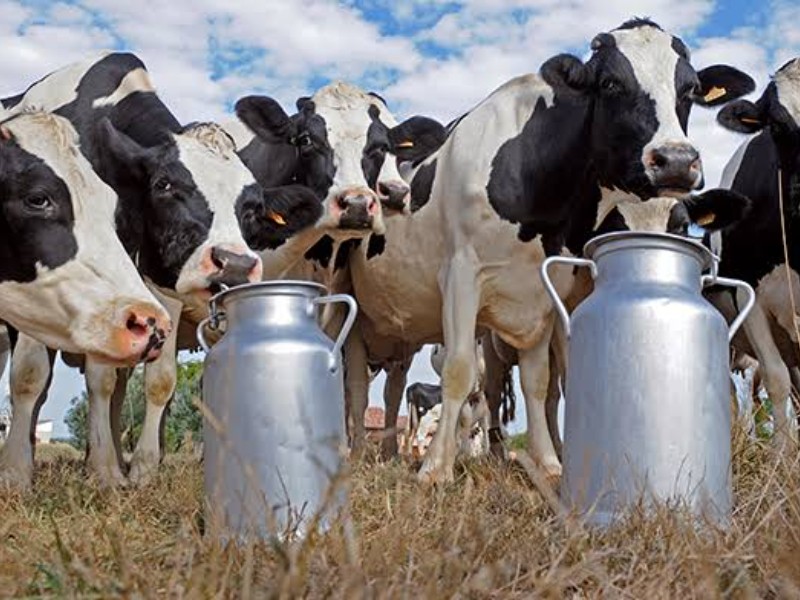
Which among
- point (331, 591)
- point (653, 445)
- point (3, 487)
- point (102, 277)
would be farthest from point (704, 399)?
point (3, 487)

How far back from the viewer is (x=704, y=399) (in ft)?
11.2

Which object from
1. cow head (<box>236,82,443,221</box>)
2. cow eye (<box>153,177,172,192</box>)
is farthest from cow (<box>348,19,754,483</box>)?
cow eye (<box>153,177,172,192</box>)

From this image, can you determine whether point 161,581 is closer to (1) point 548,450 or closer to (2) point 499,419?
(1) point 548,450

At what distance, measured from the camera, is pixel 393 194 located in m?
7.47

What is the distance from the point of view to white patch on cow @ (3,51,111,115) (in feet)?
23.3

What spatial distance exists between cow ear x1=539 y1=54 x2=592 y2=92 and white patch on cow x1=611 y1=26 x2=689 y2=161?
0.24 m

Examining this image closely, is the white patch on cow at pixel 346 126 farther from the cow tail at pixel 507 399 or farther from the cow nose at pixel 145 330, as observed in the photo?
the cow nose at pixel 145 330

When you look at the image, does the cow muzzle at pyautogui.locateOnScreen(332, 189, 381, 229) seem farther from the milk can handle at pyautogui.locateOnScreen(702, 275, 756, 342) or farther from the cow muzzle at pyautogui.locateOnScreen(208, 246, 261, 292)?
the milk can handle at pyautogui.locateOnScreen(702, 275, 756, 342)

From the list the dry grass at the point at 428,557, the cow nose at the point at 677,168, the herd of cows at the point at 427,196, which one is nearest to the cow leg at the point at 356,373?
the herd of cows at the point at 427,196

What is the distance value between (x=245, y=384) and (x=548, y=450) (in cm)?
331

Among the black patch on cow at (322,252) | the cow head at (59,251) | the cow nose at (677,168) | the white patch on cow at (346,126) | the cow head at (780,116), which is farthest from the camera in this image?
the black patch on cow at (322,252)

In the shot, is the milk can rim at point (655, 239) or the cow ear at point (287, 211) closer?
the milk can rim at point (655, 239)

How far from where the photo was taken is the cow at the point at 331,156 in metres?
7.28

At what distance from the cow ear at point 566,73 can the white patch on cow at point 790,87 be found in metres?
1.42
